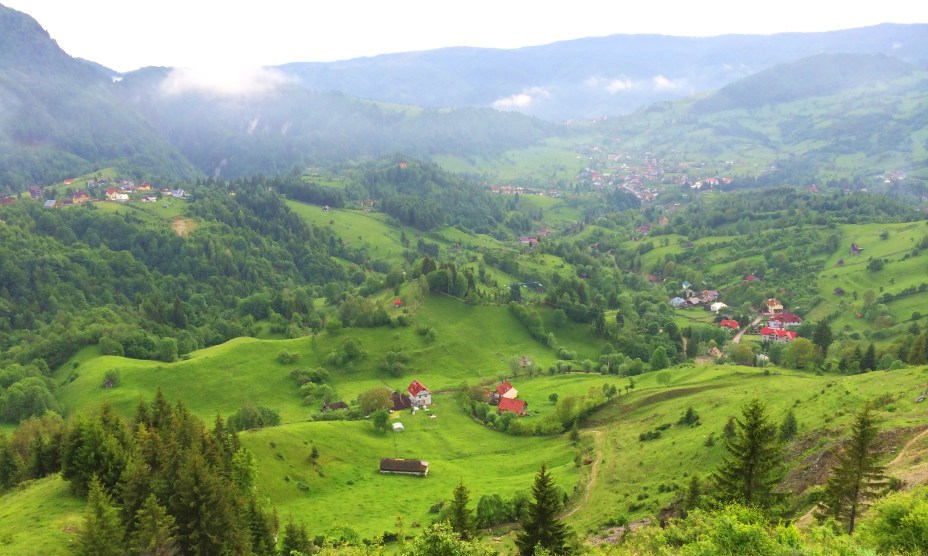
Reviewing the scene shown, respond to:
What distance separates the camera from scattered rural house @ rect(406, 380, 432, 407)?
11262 cm

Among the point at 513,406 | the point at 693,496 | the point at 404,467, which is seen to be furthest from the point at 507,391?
the point at 693,496

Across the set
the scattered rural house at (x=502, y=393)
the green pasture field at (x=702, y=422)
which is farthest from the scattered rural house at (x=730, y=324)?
the scattered rural house at (x=502, y=393)

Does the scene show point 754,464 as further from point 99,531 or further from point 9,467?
point 9,467

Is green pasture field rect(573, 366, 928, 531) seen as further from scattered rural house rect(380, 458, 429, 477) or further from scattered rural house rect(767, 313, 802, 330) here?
scattered rural house rect(767, 313, 802, 330)

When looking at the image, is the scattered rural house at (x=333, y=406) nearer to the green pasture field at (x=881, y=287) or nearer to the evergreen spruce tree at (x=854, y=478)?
the evergreen spruce tree at (x=854, y=478)

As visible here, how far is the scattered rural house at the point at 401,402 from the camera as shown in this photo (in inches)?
4383

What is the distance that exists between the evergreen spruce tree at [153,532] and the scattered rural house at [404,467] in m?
41.6

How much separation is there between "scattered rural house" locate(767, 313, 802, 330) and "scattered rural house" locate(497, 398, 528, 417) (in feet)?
329

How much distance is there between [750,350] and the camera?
4995 inches

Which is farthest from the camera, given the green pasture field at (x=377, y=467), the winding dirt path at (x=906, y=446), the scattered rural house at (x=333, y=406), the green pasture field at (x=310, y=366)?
the green pasture field at (x=310, y=366)

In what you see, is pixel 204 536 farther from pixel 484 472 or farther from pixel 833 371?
pixel 833 371

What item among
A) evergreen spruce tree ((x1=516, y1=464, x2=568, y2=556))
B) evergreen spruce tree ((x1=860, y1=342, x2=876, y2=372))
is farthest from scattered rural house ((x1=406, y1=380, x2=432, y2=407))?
evergreen spruce tree ((x1=860, y1=342, x2=876, y2=372))

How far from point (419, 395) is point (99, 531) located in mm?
73803

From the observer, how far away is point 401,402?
112m
